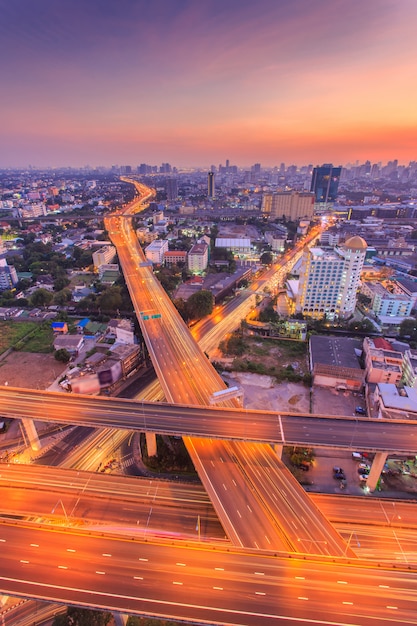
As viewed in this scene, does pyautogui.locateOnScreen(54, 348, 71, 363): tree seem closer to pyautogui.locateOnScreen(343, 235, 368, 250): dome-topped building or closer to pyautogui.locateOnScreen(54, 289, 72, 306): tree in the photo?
pyautogui.locateOnScreen(54, 289, 72, 306): tree

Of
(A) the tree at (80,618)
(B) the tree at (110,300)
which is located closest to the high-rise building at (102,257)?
(B) the tree at (110,300)

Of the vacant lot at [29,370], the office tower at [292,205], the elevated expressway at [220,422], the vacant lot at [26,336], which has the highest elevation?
the office tower at [292,205]

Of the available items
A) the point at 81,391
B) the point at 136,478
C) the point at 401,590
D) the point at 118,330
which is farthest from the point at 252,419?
the point at 118,330

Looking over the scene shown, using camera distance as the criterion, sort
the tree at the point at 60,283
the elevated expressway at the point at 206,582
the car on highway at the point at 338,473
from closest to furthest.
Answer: the elevated expressway at the point at 206,582
the car on highway at the point at 338,473
the tree at the point at 60,283

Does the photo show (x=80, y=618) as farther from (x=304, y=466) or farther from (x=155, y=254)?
(x=155, y=254)

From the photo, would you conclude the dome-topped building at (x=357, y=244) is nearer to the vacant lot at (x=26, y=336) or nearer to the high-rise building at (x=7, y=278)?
the vacant lot at (x=26, y=336)

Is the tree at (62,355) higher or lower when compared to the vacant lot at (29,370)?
higher
